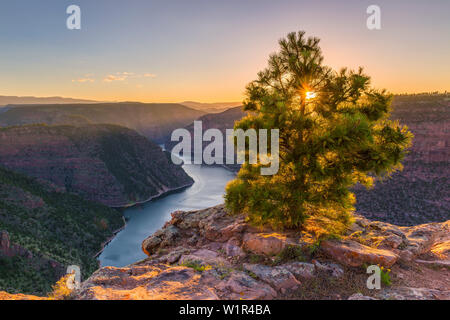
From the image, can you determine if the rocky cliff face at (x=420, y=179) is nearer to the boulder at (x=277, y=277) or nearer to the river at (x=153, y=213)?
the river at (x=153, y=213)

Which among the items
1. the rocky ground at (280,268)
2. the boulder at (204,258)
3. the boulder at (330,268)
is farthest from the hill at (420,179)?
the boulder at (204,258)

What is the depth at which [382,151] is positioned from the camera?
7184mm

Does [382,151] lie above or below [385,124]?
below

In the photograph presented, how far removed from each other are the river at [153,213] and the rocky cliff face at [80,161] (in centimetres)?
664

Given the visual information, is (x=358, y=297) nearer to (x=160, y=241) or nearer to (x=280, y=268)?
(x=280, y=268)

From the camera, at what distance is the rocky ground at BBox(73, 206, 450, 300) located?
581 centimetres

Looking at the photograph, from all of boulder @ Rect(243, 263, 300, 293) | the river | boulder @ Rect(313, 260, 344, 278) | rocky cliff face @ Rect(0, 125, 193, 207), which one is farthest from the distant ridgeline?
boulder @ Rect(313, 260, 344, 278)

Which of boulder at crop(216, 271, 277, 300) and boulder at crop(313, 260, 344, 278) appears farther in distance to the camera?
boulder at crop(313, 260, 344, 278)

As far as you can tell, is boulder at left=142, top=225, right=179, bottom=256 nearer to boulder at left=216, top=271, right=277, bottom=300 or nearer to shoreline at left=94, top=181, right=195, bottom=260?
boulder at left=216, top=271, right=277, bottom=300

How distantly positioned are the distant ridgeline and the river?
327 cm

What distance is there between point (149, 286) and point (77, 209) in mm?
65399

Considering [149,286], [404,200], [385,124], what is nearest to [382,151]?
[385,124]
